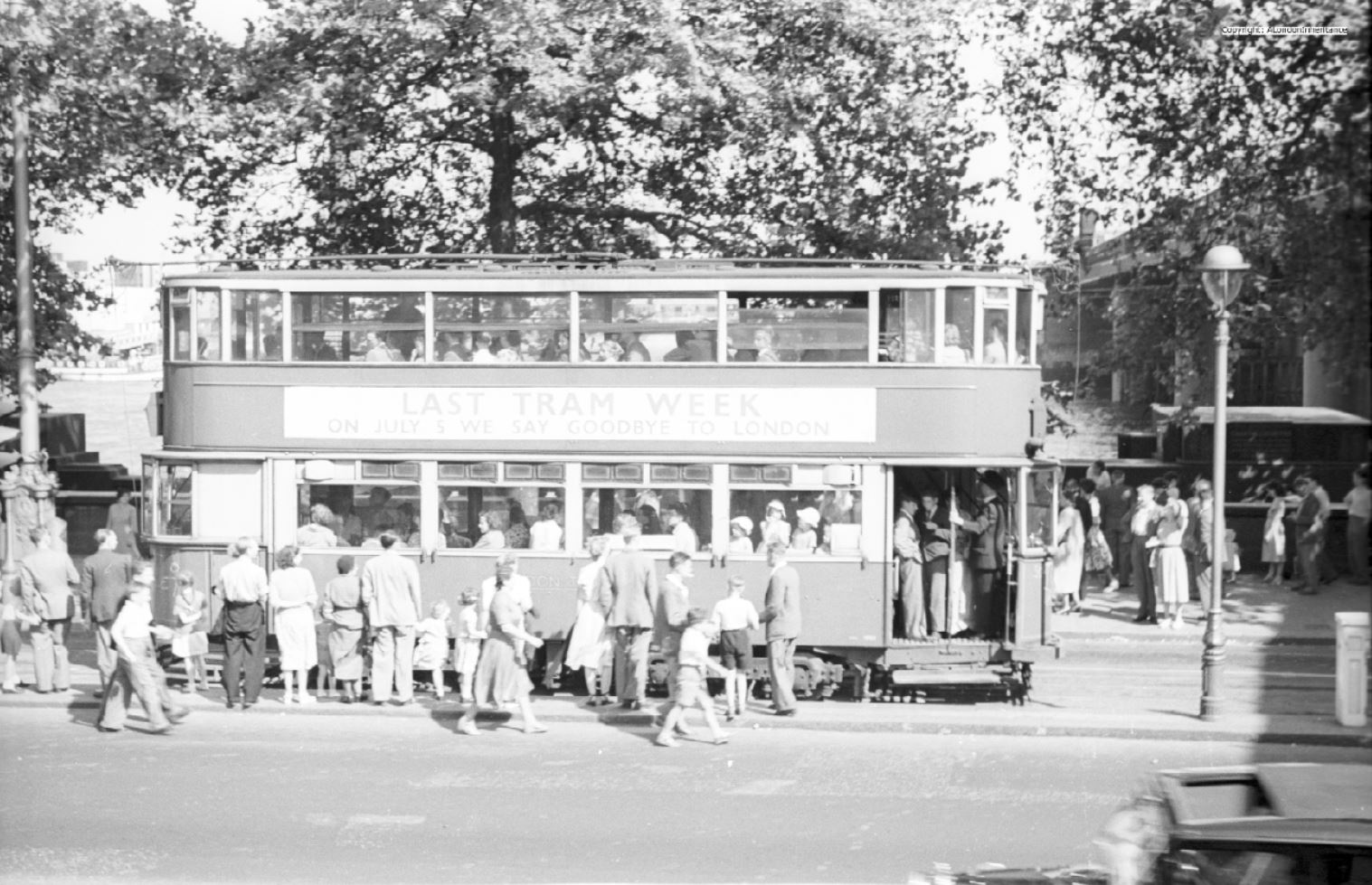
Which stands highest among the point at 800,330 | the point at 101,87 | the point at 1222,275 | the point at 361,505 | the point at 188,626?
the point at 101,87

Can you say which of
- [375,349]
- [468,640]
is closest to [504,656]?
[468,640]

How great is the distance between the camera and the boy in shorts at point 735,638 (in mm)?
15930

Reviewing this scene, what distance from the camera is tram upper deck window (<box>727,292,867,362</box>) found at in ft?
56.5

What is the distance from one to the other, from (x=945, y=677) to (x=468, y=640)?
15.9 feet

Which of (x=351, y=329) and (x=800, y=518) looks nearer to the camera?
(x=800, y=518)

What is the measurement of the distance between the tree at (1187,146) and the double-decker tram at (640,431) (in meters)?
4.68

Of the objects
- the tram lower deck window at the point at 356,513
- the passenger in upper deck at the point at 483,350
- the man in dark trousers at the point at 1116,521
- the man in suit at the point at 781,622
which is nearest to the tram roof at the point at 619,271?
the passenger in upper deck at the point at 483,350

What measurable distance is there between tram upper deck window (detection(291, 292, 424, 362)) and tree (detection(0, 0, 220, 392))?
572cm

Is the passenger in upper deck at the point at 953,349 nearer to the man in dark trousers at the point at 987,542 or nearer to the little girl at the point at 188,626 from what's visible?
the man in dark trousers at the point at 987,542

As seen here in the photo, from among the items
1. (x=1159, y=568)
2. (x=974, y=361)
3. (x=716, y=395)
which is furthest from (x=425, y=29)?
(x=1159, y=568)

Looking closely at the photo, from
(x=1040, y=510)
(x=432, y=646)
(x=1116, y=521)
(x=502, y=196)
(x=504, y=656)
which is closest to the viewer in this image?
(x=504, y=656)

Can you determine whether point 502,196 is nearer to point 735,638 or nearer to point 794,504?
Result: point 794,504

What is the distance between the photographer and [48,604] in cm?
1681

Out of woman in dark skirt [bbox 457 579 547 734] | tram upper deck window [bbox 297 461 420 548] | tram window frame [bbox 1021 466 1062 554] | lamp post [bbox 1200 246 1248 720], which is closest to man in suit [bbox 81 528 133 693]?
tram upper deck window [bbox 297 461 420 548]
